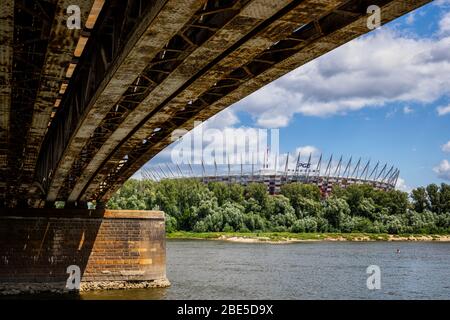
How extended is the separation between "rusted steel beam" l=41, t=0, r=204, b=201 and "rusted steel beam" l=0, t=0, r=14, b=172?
1.83 m

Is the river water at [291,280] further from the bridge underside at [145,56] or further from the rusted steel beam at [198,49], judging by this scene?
the rusted steel beam at [198,49]

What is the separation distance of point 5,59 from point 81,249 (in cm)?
1769

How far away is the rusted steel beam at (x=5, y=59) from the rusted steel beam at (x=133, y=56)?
6.00 ft

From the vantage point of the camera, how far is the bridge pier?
25.7m

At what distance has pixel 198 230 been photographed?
92.6 m

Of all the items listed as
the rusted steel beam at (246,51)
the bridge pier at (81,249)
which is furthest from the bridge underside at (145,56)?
the bridge pier at (81,249)

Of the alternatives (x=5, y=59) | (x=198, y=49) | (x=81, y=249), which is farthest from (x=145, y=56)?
(x=81, y=249)

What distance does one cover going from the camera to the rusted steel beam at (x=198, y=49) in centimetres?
855

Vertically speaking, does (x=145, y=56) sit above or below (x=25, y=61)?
below

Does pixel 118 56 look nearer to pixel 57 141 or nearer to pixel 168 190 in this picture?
pixel 57 141

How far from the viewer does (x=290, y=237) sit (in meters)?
91.8

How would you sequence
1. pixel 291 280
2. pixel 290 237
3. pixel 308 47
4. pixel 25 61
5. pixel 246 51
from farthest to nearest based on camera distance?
1. pixel 290 237
2. pixel 291 280
3. pixel 25 61
4. pixel 246 51
5. pixel 308 47

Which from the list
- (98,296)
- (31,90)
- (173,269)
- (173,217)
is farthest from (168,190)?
(31,90)

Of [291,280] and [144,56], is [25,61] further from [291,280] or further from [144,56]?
[291,280]
